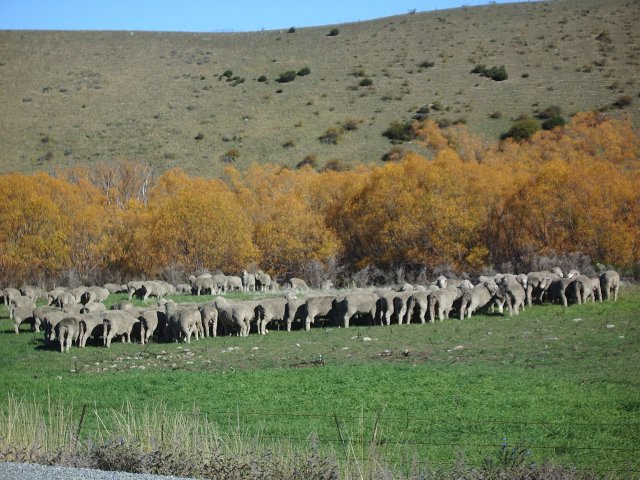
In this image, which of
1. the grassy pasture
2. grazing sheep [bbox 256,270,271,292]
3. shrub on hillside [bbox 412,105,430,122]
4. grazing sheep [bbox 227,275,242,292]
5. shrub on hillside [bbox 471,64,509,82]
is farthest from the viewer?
shrub on hillside [bbox 471,64,509,82]

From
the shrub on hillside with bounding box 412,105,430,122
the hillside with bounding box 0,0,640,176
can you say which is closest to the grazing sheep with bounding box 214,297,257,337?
the hillside with bounding box 0,0,640,176

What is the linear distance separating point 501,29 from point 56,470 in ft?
312

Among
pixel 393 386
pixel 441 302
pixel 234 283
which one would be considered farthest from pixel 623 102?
pixel 393 386

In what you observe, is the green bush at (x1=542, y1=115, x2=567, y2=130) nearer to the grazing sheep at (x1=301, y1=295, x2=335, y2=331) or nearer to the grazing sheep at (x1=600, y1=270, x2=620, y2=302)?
the grazing sheep at (x1=600, y1=270, x2=620, y2=302)

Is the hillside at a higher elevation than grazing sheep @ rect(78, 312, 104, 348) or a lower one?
higher

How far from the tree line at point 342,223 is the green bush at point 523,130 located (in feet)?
41.7

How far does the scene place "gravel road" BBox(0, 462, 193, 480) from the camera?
1077cm

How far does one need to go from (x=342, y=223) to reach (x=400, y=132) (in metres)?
27.5

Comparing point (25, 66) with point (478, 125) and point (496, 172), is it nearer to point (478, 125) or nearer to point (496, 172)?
point (478, 125)

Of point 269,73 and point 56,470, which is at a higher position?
point 269,73

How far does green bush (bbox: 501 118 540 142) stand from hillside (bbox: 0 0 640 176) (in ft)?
5.74

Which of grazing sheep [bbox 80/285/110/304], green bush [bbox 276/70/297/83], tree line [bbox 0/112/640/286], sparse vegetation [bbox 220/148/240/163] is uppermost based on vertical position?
green bush [bbox 276/70/297/83]

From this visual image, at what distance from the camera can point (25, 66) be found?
9556 cm

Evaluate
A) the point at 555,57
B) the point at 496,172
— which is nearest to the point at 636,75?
the point at 555,57
